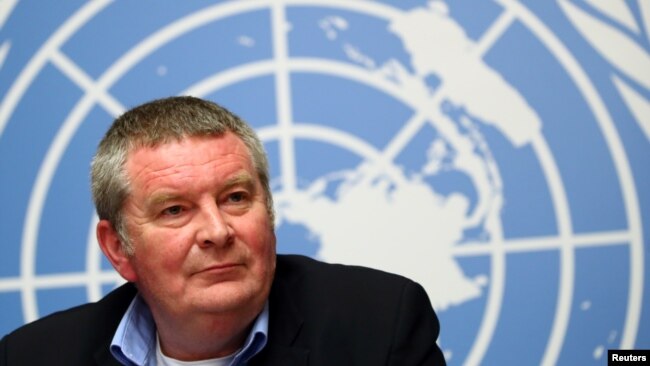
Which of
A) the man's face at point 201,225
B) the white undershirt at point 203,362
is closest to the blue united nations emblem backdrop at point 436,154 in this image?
the white undershirt at point 203,362

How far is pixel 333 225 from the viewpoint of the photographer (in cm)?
318

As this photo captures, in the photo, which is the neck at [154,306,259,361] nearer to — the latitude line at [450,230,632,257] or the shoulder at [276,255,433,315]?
the shoulder at [276,255,433,315]

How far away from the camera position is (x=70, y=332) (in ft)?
8.15

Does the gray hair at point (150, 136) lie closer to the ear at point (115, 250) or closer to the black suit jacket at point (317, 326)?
the ear at point (115, 250)

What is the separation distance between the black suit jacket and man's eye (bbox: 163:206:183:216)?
1.40 ft

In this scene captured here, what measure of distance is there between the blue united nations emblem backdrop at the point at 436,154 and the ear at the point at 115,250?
96cm

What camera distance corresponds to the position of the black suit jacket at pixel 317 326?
219cm

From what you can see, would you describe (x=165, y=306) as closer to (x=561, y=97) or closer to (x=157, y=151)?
(x=157, y=151)

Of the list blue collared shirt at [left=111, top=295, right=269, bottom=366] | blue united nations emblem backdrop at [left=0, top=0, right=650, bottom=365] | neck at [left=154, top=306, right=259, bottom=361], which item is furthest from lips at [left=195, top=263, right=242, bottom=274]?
blue united nations emblem backdrop at [left=0, top=0, right=650, bottom=365]

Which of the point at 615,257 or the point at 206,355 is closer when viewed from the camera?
the point at 206,355

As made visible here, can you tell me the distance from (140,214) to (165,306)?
25 centimetres

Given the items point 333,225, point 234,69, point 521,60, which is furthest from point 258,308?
point 521,60

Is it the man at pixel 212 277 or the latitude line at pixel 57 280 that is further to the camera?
the latitude line at pixel 57 280

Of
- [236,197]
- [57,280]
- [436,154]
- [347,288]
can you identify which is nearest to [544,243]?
[436,154]
